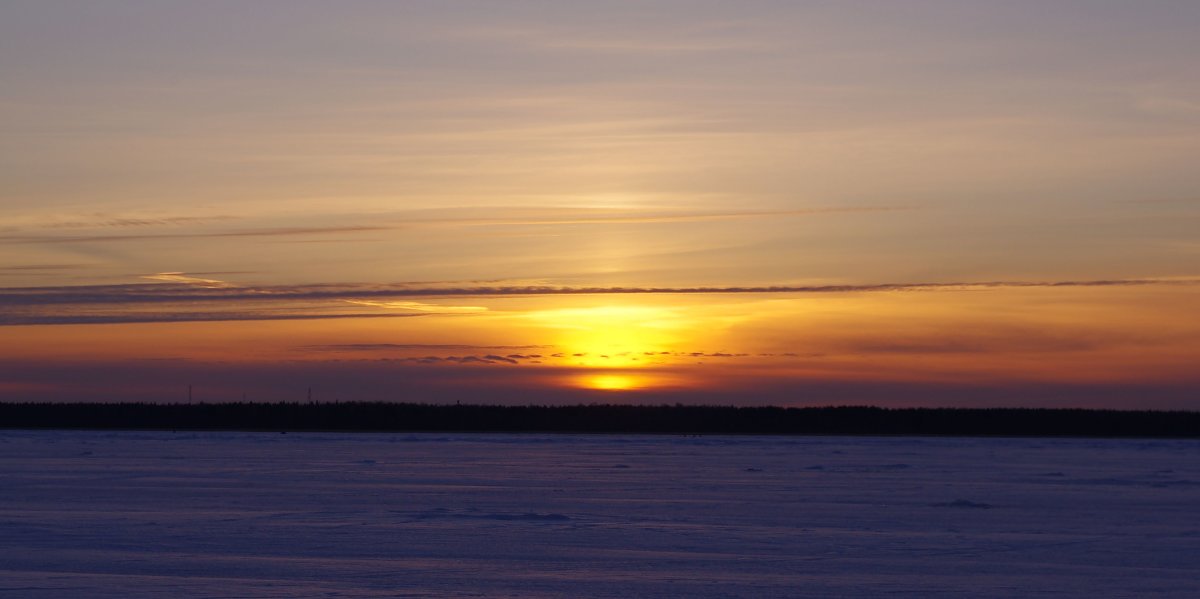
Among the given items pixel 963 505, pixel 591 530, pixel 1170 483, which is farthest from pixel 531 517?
pixel 1170 483

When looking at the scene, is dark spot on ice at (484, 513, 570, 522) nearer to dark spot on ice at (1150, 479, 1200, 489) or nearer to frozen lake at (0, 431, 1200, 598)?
frozen lake at (0, 431, 1200, 598)

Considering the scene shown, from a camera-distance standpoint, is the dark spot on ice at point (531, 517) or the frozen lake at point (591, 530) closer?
the frozen lake at point (591, 530)

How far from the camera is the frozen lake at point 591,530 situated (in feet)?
39.5

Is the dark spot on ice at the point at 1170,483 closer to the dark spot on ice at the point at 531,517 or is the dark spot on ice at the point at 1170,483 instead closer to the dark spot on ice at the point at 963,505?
the dark spot on ice at the point at 963,505

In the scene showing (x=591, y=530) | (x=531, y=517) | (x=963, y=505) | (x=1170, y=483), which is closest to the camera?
(x=591, y=530)

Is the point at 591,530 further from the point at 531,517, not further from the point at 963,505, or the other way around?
the point at 963,505

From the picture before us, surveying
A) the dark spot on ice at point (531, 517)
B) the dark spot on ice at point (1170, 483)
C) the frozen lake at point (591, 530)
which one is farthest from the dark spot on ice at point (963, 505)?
the dark spot on ice at point (531, 517)

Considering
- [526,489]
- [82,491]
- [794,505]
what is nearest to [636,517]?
[794,505]

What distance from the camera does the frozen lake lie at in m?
12.0

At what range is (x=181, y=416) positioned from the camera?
287ft

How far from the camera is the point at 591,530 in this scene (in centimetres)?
1617

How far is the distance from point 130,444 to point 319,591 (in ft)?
107

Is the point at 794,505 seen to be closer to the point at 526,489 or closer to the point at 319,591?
the point at 526,489

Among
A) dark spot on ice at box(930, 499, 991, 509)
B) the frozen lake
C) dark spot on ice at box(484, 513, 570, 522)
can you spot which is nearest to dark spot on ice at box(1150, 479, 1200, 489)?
the frozen lake
